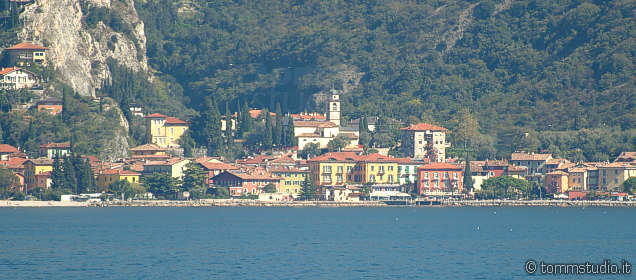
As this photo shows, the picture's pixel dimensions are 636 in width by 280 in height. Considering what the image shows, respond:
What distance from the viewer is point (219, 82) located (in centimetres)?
19900

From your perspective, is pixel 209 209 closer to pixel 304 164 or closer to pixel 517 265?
pixel 304 164

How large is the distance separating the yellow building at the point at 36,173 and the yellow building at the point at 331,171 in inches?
1008

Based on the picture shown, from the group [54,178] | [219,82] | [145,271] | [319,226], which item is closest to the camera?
[145,271]

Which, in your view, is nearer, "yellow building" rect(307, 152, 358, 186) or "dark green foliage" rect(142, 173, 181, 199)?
"dark green foliage" rect(142, 173, 181, 199)

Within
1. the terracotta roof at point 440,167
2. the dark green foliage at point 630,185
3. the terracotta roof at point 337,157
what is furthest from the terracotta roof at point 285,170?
the dark green foliage at point 630,185

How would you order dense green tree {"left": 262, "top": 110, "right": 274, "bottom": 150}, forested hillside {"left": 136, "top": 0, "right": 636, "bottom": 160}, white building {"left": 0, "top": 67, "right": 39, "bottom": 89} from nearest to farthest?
1. white building {"left": 0, "top": 67, "right": 39, "bottom": 89}
2. dense green tree {"left": 262, "top": 110, "right": 274, "bottom": 150}
3. forested hillside {"left": 136, "top": 0, "right": 636, "bottom": 160}

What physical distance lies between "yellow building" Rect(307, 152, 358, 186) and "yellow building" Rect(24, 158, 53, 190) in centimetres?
2561

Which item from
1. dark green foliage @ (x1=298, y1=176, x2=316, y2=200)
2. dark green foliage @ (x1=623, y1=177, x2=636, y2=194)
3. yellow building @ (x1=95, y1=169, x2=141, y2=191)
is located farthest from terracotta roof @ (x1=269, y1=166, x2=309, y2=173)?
dark green foliage @ (x1=623, y1=177, x2=636, y2=194)

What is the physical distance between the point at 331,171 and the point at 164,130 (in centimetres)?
2361

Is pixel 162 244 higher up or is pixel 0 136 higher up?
pixel 0 136

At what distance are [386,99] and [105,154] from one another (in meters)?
54.8

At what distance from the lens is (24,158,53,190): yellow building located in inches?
4985

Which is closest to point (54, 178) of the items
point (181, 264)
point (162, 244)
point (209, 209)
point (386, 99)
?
point (209, 209)

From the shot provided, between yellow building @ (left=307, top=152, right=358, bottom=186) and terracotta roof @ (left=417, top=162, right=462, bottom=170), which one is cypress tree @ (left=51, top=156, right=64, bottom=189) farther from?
terracotta roof @ (left=417, top=162, right=462, bottom=170)
